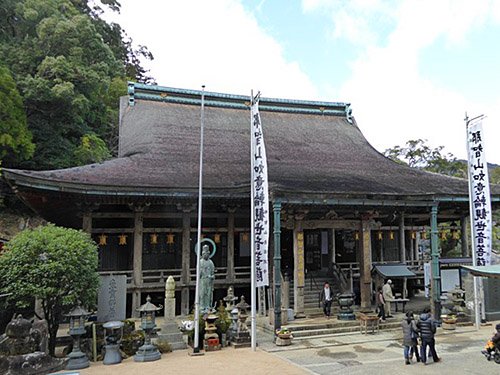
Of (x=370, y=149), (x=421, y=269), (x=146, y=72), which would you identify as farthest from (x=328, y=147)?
(x=146, y=72)

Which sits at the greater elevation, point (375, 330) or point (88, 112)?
point (88, 112)

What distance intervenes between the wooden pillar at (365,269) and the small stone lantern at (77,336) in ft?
33.6

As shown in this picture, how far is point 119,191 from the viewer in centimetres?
1533

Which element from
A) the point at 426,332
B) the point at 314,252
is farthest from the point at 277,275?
the point at 314,252

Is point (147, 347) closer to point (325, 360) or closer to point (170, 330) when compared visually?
point (170, 330)

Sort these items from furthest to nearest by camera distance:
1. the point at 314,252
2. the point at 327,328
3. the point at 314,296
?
the point at 314,252 → the point at 314,296 → the point at 327,328

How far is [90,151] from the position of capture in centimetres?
2845

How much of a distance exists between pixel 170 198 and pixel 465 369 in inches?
443

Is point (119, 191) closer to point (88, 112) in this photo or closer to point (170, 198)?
point (170, 198)

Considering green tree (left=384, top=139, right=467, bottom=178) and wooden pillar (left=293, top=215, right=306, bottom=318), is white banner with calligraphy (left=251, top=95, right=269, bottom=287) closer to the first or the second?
wooden pillar (left=293, top=215, right=306, bottom=318)

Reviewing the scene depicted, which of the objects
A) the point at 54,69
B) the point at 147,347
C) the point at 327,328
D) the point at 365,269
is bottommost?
the point at 327,328

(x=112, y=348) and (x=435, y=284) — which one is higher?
(x=435, y=284)

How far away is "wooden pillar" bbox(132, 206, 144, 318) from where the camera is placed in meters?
16.6

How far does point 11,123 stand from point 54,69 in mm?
4955
